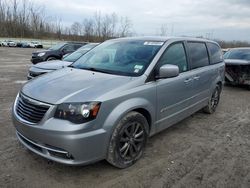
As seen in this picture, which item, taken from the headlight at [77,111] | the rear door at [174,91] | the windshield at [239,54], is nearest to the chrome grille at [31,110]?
the headlight at [77,111]

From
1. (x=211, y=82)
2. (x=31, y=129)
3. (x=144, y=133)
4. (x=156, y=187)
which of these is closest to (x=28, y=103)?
(x=31, y=129)

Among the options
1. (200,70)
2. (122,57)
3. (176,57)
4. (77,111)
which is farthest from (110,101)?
(200,70)

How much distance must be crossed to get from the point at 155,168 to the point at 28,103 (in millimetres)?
1878

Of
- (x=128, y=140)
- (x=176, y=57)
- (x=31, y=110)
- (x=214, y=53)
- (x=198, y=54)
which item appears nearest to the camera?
(x=31, y=110)

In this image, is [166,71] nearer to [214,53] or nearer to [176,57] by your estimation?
[176,57]

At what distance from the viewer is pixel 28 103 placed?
297 cm

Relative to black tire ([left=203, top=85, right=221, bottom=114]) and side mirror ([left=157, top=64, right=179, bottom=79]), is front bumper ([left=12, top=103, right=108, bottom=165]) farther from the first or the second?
black tire ([left=203, top=85, right=221, bottom=114])

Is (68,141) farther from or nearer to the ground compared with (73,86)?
nearer to the ground

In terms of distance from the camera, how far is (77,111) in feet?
8.81

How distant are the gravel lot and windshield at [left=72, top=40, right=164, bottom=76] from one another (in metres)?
1.34

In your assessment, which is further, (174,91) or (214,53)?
(214,53)

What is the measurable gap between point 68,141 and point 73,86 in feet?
2.51

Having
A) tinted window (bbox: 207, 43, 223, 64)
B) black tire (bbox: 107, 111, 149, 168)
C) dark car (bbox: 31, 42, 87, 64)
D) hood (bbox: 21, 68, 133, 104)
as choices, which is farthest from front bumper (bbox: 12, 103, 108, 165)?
dark car (bbox: 31, 42, 87, 64)

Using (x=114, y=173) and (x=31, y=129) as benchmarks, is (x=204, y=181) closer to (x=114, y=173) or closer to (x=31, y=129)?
(x=114, y=173)
